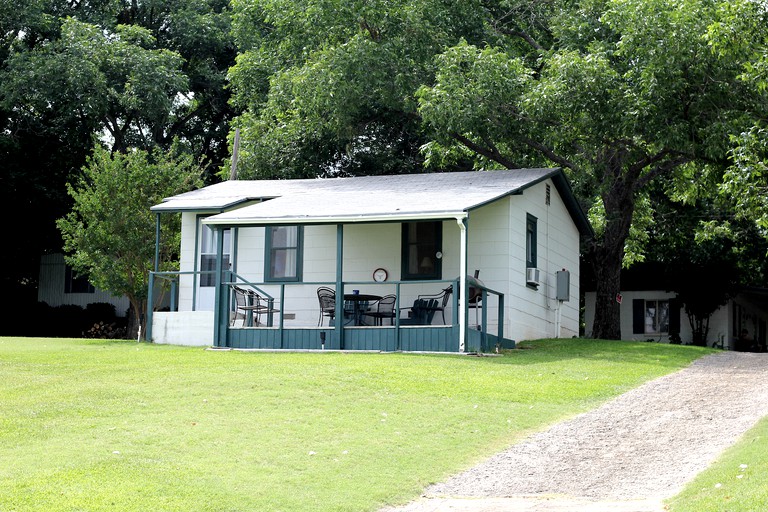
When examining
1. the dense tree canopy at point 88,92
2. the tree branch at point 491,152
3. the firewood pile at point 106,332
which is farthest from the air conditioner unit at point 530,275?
the firewood pile at point 106,332

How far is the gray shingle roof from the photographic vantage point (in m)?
19.8

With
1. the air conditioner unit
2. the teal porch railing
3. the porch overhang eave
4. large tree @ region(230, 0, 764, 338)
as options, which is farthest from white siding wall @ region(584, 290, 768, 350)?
the porch overhang eave

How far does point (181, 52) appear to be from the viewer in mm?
40062

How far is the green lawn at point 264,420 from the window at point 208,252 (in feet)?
15.7

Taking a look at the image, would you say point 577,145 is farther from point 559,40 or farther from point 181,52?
point 181,52

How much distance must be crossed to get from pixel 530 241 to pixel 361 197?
12.2ft

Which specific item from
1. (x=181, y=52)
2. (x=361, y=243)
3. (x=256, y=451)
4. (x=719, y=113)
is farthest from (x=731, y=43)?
(x=181, y=52)

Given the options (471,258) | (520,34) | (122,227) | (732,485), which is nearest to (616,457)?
(732,485)

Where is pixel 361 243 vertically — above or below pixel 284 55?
below

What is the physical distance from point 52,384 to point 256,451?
194 inches

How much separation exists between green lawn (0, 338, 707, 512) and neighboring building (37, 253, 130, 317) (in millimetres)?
20898

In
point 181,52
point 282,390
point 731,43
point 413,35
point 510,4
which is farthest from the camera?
point 181,52

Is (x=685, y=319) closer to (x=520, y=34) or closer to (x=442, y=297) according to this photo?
(x=520, y=34)

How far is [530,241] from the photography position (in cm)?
2267
